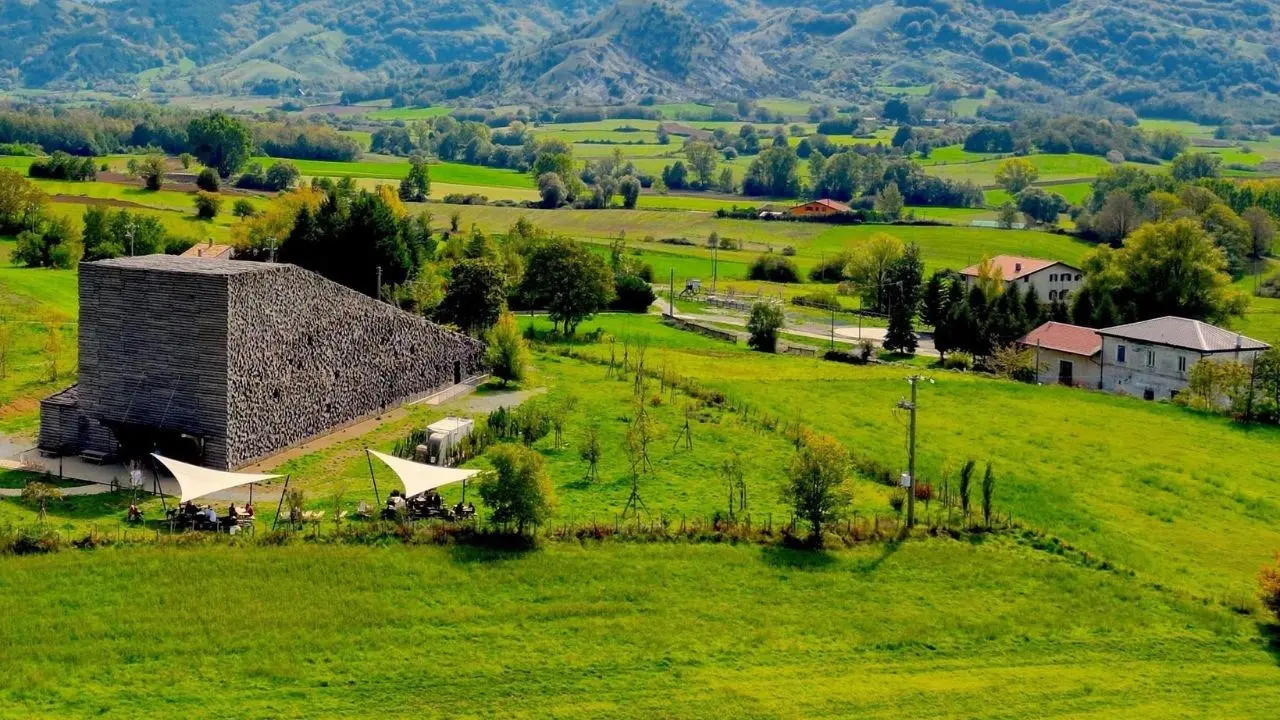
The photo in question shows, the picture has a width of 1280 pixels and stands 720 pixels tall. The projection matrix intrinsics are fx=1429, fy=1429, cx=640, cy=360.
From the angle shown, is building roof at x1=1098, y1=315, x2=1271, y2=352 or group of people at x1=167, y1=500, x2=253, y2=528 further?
building roof at x1=1098, y1=315, x2=1271, y2=352

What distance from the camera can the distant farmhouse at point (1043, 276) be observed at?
102 meters

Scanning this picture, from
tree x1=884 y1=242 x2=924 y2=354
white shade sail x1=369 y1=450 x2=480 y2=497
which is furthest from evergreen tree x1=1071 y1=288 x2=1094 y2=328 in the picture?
white shade sail x1=369 y1=450 x2=480 y2=497

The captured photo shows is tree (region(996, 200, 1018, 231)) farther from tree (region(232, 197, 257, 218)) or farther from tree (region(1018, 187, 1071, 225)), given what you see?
tree (region(232, 197, 257, 218))

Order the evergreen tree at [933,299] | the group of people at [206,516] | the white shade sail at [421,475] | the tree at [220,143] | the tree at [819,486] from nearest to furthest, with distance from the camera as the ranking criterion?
the group of people at [206,516] < the white shade sail at [421,475] < the tree at [819,486] < the evergreen tree at [933,299] < the tree at [220,143]

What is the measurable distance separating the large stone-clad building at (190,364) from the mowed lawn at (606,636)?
32.2 ft

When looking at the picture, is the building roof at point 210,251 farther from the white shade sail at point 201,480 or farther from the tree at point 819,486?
the tree at point 819,486

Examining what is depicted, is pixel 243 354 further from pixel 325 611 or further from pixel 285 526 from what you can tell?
pixel 325 611

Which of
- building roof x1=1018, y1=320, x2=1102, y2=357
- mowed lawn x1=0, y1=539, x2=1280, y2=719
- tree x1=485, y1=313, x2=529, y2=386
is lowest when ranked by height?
mowed lawn x1=0, y1=539, x2=1280, y2=719

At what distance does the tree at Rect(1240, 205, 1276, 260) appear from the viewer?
130 meters

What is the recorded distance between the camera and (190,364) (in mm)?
45750

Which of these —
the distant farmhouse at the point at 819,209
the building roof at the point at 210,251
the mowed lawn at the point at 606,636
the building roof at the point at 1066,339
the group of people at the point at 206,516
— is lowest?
the mowed lawn at the point at 606,636

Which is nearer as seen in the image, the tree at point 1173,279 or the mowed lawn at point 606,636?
the mowed lawn at point 606,636

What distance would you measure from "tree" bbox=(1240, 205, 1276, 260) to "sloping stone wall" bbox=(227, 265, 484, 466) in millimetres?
96018

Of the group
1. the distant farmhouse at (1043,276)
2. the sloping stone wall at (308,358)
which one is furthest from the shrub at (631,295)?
the sloping stone wall at (308,358)
